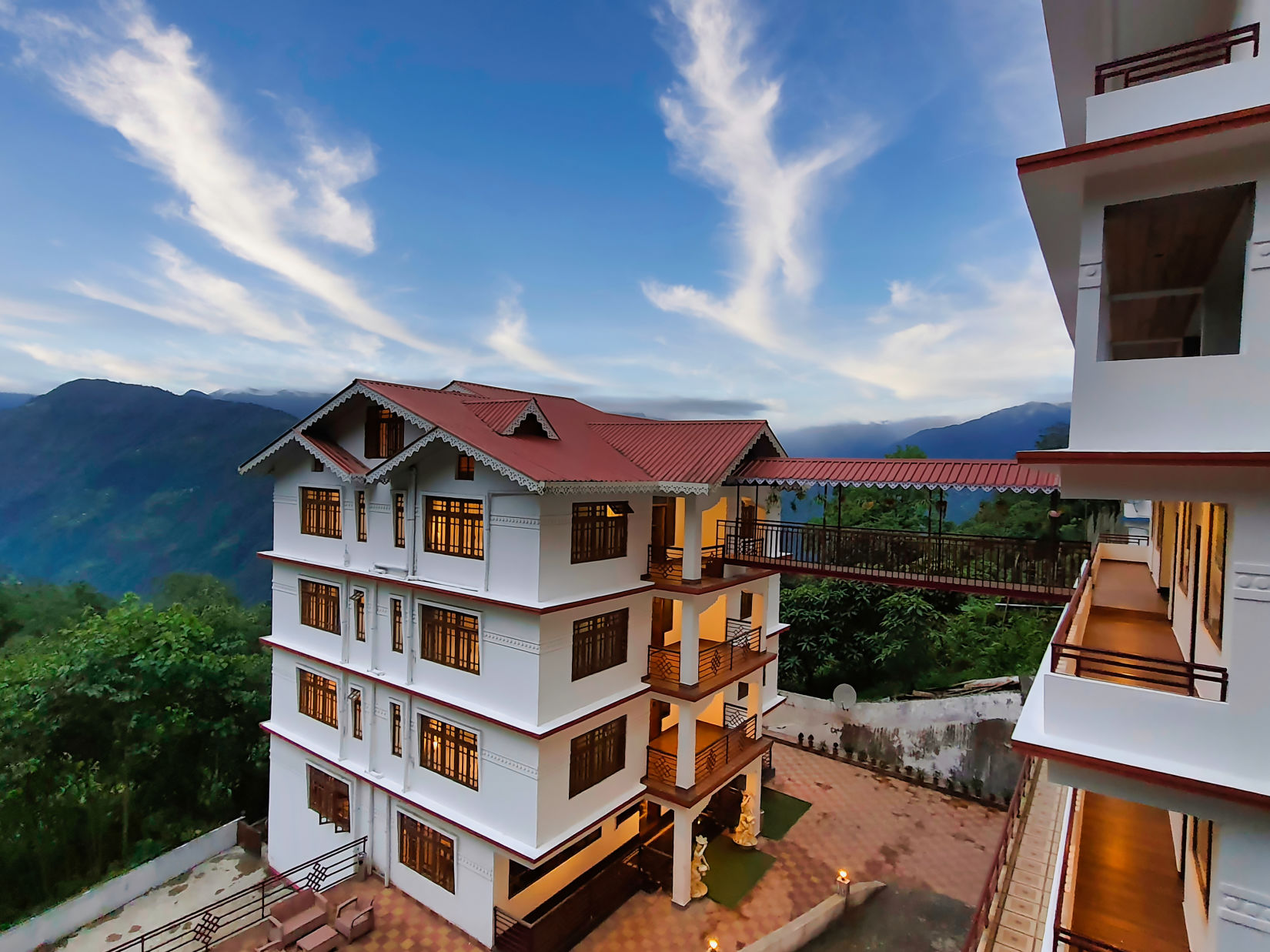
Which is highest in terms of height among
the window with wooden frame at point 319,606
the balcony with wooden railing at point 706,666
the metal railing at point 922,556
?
Result: the metal railing at point 922,556

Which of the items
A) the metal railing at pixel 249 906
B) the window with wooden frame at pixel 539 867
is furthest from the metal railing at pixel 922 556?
the metal railing at pixel 249 906

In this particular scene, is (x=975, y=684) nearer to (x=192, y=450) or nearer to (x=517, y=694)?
(x=517, y=694)

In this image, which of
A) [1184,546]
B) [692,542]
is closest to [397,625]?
[692,542]

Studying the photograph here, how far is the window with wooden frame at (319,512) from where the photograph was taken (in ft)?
38.1

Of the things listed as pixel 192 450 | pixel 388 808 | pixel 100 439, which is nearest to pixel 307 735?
pixel 388 808

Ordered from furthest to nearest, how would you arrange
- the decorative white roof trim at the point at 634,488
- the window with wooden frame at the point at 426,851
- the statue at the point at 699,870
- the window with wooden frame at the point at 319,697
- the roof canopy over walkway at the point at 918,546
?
the window with wooden frame at the point at 319,697, the statue at the point at 699,870, the window with wooden frame at the point at 426,851, the decorative white roof trim at the point at 634,488, the roof canopy over walkway at the point at 918,546

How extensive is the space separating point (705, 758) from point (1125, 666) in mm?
8269

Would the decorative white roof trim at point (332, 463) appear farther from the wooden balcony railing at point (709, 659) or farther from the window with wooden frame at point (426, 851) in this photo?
the window with wooden frame at point (426, 851)

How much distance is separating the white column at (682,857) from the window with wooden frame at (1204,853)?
7.03 metres

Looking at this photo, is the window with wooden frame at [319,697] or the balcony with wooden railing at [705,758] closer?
the balcony with wooden railing at [705,758]

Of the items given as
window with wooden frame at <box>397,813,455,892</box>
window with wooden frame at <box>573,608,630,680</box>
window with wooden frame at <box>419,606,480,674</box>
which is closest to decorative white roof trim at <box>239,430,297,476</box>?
window with wooden frame at <box>419,606,480,674</box>

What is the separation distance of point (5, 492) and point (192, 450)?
1206 centimetres

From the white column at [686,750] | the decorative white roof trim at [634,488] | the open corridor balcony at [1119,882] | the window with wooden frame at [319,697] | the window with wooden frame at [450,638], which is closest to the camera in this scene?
the open corridor balcony at [1119,882]

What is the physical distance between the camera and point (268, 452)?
11.8 meters
